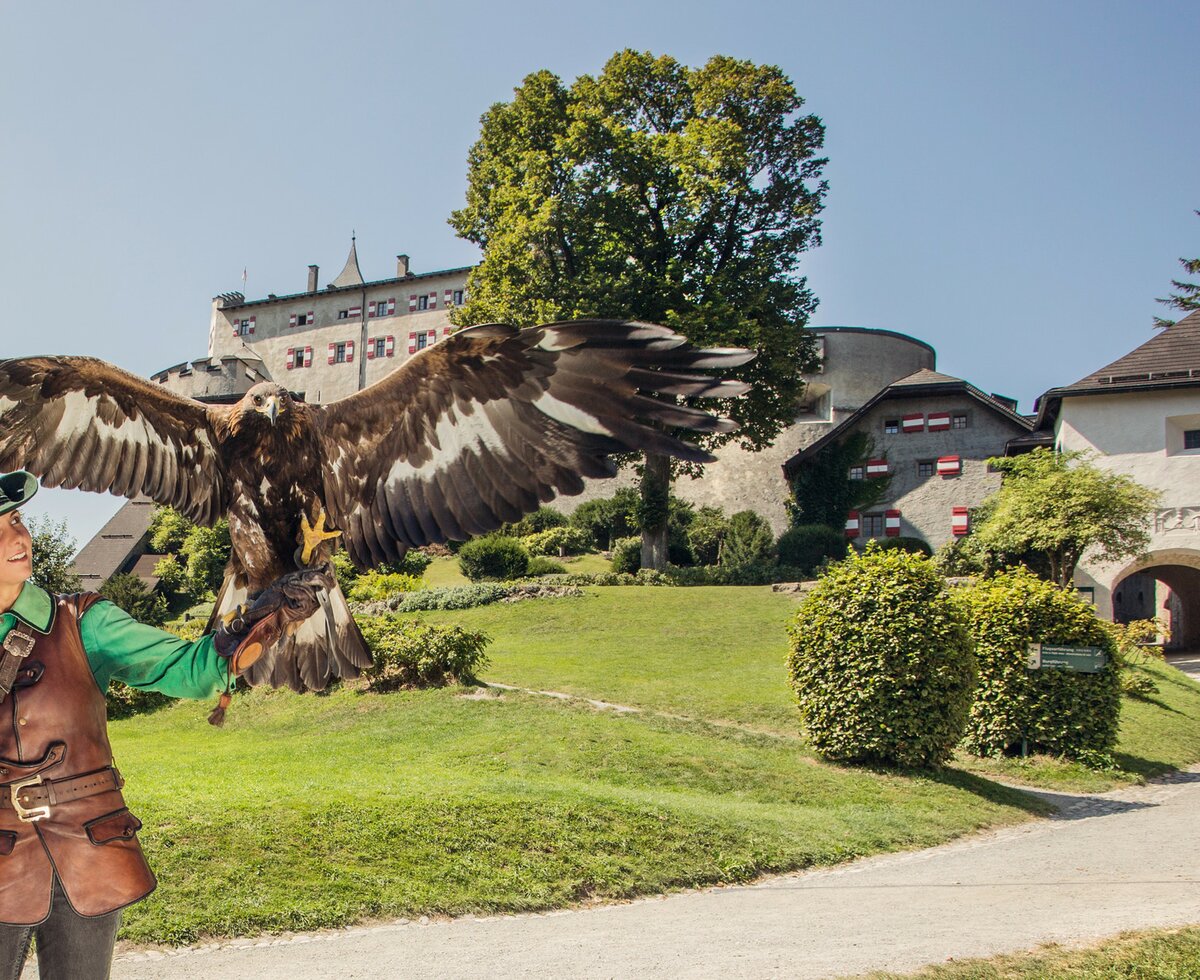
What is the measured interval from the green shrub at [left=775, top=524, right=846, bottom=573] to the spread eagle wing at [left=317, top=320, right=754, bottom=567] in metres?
34.8

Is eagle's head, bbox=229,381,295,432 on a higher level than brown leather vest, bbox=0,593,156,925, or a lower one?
higher

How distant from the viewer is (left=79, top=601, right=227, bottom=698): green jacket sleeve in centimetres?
292

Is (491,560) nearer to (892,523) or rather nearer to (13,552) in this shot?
(892,523)

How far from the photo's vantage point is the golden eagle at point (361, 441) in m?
3.27

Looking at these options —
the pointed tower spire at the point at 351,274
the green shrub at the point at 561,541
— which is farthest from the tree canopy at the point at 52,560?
the pointed tower spire at the point at 351,274

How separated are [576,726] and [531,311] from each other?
1833 cm

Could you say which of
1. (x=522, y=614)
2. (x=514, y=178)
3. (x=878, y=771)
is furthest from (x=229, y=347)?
(x=878, y=771)

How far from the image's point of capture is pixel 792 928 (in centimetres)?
802

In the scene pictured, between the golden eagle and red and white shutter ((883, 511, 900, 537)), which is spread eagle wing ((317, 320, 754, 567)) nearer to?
the golden eagle

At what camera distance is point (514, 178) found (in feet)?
115

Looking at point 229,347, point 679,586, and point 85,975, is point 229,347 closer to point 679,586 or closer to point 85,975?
point 679,586

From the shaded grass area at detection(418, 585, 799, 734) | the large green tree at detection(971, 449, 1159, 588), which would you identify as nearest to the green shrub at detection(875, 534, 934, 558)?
the large green tree at detection(971, 449, 1159, 588)

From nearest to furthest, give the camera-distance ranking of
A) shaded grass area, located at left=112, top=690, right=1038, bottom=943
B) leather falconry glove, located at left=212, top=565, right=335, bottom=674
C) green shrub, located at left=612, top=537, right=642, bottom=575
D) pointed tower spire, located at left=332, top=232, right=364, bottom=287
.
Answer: leather falconry glove, located at left=212, top=565, right=335, bottom=674 < shaded grass area, located at left=112, top=690, right=1038, bottom=943 < green shrub, located at left=612, top=537, right=642, bottom=575 < pointed tower spire, located at left=332, top=232, right=364, bottom=287

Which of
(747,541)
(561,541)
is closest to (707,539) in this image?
(747,541)
